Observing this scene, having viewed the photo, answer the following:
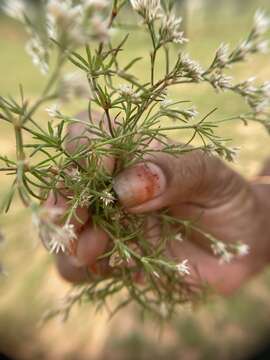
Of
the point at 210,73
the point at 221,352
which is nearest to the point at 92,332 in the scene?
the point at 221,352

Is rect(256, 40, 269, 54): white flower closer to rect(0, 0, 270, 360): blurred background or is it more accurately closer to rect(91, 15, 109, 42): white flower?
rect(91, 15, 109, 42): white flower

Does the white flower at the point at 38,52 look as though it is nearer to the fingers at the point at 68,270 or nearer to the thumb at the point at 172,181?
the thumb at the point at 172,181

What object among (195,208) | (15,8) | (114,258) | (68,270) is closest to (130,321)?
(68,270)

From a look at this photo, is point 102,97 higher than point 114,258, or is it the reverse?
point 102,97

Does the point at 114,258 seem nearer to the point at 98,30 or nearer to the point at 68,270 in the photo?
the point at 98,30

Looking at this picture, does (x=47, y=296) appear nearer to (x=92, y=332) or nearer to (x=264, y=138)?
(x=92, y=332)

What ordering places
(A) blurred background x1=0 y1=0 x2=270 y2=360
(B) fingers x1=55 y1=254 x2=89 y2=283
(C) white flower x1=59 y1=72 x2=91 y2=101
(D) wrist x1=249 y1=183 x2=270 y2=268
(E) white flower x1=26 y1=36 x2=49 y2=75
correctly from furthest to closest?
(A) blurred background x1=0 y1=0 x2=270 y2=360 < (D) wrist x1=249 y1=183 x2=270 y2=268 < (B) fingers x1=55 y1=254 x2=89 y2=283 < (E) white flower x1=26 y1=36 x2=49 y2=75 < (C) white flower x1=59 y1=72 x2=91 y2=101

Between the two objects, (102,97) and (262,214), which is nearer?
(102,97)

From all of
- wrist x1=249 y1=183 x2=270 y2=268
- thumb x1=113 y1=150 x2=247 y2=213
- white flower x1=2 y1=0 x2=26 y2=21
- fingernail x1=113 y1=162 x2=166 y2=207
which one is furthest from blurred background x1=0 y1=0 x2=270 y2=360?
white flower x1=2 y1=0 x2=26 y2=21
